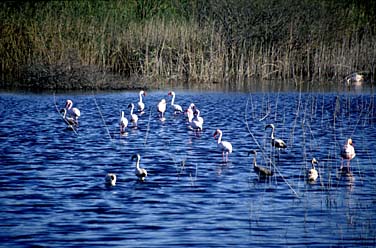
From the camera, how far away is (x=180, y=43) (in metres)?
25.9

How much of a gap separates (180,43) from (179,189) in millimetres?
15496

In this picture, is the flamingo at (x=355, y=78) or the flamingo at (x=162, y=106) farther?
the flamingo at (x=355, y=78)

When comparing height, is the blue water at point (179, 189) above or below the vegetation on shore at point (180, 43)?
below

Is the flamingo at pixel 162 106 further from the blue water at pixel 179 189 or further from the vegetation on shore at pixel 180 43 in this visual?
the vegetation on shore at pixel 180 43

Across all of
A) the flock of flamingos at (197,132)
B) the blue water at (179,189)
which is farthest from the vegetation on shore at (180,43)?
the blue water at (179,189)

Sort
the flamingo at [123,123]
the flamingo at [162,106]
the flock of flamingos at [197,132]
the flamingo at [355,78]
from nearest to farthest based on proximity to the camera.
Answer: the flock of flamingos at [197,132], the flamingo at [123,123], the flamingo at [162,106], the flamingo at [355,78]

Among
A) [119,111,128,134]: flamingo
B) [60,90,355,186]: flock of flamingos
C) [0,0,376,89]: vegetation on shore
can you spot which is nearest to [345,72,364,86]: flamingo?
[0,0,376,89]: vegetation on shore

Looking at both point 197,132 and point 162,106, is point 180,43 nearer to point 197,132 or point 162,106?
point 162,106

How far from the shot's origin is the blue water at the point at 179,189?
329 inches

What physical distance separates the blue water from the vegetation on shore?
21.3 ft

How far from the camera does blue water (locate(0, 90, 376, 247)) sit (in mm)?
8352

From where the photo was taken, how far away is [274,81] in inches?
1061

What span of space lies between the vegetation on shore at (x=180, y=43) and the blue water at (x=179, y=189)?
6.48 metres

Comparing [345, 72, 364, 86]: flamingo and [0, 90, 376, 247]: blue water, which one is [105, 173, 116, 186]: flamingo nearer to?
[0, 90, 376, 247]: blue water
